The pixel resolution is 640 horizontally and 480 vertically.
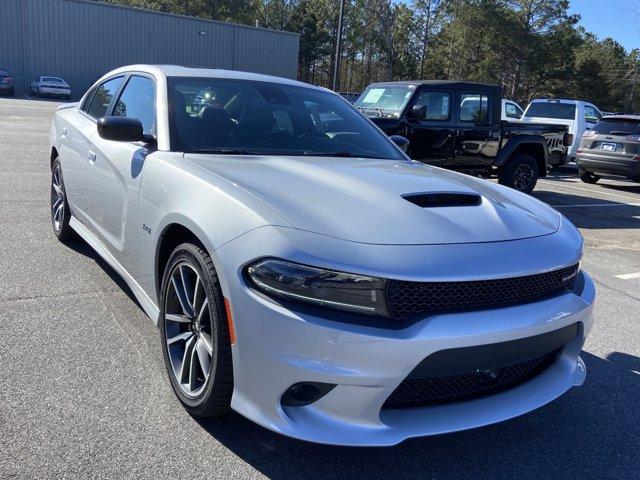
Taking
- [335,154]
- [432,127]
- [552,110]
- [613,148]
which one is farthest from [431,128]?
[552,110]

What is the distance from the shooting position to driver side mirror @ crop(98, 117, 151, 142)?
312cm

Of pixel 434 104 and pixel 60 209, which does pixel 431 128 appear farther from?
pixel 60 209

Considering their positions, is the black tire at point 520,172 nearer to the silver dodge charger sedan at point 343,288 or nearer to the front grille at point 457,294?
the silver dodge charger sedan at point 343,288

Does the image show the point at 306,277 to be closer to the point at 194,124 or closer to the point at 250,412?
the point at 250,412

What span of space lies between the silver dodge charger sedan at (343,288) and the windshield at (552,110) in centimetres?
1465

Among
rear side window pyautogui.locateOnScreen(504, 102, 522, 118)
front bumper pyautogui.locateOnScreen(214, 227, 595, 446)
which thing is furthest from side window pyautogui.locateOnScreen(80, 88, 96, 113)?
rear side window pyautogui.locateOnScreen(504, 102, 522, 118)

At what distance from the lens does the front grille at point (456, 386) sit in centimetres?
219

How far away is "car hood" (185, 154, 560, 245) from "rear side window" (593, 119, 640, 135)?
1140cm

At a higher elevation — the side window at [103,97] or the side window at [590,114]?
the side window at [590,114]

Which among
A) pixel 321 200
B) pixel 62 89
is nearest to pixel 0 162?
pixel 321 200

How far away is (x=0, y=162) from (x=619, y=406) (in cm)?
952

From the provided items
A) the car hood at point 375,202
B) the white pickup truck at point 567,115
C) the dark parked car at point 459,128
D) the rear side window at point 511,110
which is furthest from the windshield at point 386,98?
the rear side window at point 511,110

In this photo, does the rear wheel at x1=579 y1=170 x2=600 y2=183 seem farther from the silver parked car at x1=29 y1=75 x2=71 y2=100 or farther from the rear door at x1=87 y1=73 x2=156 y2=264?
the silver parked car at x1=29 y1=75 x2=71 y2=100

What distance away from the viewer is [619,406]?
9.96 ft
